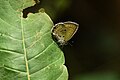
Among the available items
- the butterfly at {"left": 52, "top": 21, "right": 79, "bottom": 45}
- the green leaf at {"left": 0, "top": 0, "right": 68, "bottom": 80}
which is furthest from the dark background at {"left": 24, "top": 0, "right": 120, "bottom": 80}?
the green leaf at {"left": 0, "top": 0, "right": 68, "bottom": 80}

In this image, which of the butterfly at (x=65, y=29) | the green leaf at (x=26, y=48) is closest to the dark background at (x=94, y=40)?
the butterfly at (x=65, y=29)

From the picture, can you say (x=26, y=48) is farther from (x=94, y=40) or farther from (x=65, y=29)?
(x=94, y=40)

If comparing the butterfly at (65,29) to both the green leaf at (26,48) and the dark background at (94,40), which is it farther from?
the dark background at (94,40)

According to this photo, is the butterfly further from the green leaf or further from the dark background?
the dark background

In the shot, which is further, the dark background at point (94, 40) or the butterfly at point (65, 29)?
the dark background at point (94, 40)

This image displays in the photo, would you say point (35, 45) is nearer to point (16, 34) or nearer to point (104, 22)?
point (16, 34)

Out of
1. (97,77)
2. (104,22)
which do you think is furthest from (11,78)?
(104,22)

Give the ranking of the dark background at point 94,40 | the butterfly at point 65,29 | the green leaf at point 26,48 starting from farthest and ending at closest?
the dark background at point 94,40, the butterfly at point 65,29, the green leaf at point 26,48
